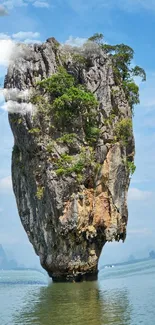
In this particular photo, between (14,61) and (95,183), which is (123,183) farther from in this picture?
(14,61)

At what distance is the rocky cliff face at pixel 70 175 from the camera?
25.7m

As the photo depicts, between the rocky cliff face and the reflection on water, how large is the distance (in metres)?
3.22

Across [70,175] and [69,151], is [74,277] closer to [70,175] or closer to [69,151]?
[70,175]

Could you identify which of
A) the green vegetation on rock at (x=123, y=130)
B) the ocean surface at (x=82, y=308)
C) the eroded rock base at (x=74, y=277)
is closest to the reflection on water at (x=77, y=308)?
the ocean surface at (x=82, y=308)

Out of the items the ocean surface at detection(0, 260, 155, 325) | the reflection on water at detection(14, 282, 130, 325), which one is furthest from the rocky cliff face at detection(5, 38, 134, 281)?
the reflection on water at detection(14, 282, 130, 325)

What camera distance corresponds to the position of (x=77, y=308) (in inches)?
685

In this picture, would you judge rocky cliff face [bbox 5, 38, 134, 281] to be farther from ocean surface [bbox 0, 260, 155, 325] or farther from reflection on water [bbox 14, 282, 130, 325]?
reflection on water [bbox 14, 282, 130, 325]

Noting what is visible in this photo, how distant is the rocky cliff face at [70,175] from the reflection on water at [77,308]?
3216 mm

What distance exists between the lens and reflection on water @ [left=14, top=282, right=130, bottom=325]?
49.3 feet

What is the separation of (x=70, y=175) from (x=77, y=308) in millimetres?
9666

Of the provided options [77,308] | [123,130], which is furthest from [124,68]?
[77,308]

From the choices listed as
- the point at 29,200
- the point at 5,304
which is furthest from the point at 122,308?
the point at 29,200

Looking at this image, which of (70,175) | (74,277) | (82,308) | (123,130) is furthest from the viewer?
(123,130)

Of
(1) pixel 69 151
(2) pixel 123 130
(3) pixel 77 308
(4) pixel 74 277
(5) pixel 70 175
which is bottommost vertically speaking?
(4) pixel 74 277
